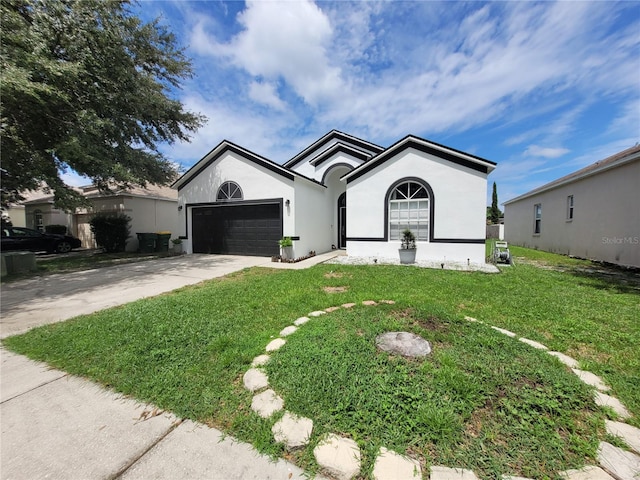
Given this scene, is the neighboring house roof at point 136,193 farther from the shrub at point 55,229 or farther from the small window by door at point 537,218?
the small window by door at point 537,218

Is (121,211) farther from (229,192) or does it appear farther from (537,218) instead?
(537,218)

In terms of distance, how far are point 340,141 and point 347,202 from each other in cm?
623

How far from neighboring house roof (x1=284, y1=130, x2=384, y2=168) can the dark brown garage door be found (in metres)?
5.83

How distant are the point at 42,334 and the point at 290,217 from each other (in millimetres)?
8092

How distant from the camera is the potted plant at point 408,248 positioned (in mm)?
9688

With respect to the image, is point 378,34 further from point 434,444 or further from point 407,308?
point 434,444

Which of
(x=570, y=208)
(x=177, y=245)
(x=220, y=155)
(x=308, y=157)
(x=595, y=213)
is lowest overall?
(x=177, y=245)

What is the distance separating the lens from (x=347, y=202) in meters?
11.2

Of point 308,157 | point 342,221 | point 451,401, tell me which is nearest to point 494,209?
point 342,221

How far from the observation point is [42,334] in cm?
397

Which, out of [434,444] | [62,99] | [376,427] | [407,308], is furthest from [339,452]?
[62,99]

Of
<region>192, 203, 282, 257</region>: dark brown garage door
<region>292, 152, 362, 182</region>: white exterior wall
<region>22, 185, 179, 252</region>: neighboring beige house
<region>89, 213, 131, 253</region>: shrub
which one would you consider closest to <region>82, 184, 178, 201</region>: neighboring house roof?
<region>22, 185, 179, 252</region>: neighboring beige house

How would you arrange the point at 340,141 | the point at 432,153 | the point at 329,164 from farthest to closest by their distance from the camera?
the point at 340,141 → the point at 329,164 → the point at 432,153

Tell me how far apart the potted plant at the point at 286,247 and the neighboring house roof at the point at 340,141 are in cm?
755
